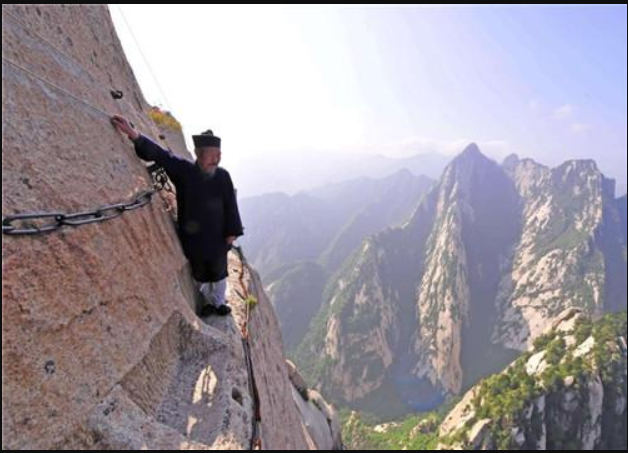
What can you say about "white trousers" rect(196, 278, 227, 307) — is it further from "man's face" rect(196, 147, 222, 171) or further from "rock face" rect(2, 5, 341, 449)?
"man's face" rect(196, 147, 222, 171)

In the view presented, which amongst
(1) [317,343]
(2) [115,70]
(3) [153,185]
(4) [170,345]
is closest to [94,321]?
(4) [170,345]

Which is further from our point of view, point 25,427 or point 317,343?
point 317,343

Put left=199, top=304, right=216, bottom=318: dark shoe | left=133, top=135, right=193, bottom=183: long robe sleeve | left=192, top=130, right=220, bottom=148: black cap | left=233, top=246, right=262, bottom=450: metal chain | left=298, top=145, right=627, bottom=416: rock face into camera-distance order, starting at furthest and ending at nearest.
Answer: left=298, top=145, right=627, bottom=416: rock face, left=199, top=304, right=216, bottom=318: dark shoe, left=133, top=135, right=193, bottom=183: long robe sleeve, left=192, top=130, right=220, bottom=148: black cap, left=233, top=246, right=262, bottom=450: metal chain

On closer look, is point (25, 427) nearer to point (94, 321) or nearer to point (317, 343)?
point (94, 321)

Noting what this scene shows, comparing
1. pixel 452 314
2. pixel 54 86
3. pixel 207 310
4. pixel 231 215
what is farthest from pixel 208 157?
pixel 452 314

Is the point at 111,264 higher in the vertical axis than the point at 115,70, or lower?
lower

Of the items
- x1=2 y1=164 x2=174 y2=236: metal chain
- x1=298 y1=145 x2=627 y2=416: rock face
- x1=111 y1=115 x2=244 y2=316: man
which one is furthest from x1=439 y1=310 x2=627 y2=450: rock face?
x1=2 y1=164 x2=174 y2=236: metal chain

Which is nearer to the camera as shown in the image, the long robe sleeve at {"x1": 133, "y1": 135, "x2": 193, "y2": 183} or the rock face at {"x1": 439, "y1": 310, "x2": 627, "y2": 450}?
the long robe sleeve at {"x1": 133, "y1": 135, "x2": 193, "y2": 183}

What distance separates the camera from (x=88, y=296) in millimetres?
5000

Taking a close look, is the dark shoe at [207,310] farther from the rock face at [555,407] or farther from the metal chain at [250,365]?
the rock face at [555,407]

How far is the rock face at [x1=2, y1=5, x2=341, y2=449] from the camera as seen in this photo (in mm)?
4129

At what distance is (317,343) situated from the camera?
579 feet

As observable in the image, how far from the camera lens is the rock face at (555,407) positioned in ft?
246

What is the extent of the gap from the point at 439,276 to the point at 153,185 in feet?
629
